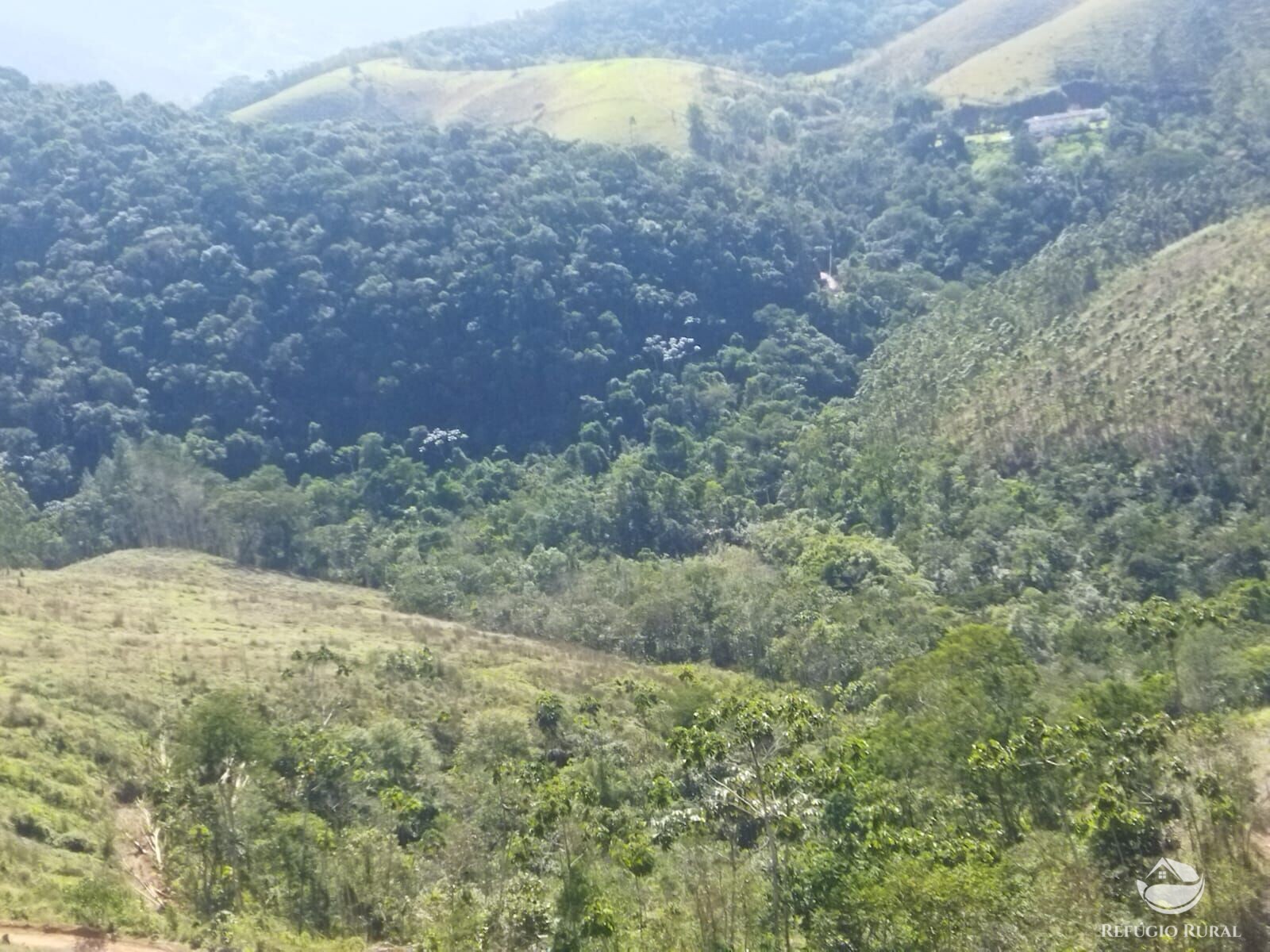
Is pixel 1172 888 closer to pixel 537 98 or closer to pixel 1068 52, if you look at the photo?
pixel 1068 52

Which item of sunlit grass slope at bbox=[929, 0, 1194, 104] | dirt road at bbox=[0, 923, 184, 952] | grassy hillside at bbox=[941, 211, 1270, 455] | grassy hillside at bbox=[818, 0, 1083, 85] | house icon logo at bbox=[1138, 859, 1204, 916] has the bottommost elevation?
grassy hillside at bbox=[941, 211, 1270, 455]

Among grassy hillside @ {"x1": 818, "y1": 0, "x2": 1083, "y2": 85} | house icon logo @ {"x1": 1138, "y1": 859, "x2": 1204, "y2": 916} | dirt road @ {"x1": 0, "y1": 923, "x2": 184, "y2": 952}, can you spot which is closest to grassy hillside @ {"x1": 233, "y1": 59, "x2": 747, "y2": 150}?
grassy hillside @ {"x1": 818, "y1": 0, "x2": 1083, "y2": 85}

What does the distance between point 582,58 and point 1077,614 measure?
139 metres

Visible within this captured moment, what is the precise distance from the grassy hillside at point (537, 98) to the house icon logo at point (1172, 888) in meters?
122

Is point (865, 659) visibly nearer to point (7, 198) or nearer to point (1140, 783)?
point (1140, 783)

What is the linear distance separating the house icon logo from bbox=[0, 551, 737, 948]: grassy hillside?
49.2 ft

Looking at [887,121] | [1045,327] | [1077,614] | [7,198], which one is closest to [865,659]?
[1077,614]

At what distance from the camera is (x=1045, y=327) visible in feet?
285

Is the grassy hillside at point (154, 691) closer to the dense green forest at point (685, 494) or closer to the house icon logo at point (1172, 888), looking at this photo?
the dense green forest at point (685, 494)

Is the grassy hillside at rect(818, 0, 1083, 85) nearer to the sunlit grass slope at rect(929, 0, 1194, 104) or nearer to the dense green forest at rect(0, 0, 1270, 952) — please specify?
the sunlit grass slope at rect(929, 0, 1194, 104)

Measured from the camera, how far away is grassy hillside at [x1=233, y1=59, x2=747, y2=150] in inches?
5477

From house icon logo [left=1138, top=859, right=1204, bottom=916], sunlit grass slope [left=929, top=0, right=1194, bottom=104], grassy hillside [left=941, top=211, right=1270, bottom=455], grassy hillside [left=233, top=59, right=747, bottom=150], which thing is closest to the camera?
house icon logo [left=1138, top=859, right=1204, bottom=916]

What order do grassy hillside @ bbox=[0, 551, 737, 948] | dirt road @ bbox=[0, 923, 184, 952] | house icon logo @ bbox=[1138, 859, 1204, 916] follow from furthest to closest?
grassy hillside @ bbox=[0, 551, 737, 948] < house icon logo @ bbox=[1138, 859, 1204, 916] < dirt road @ bbox=[0, 923, 184, 952]

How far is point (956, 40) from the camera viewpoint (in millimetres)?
162375
